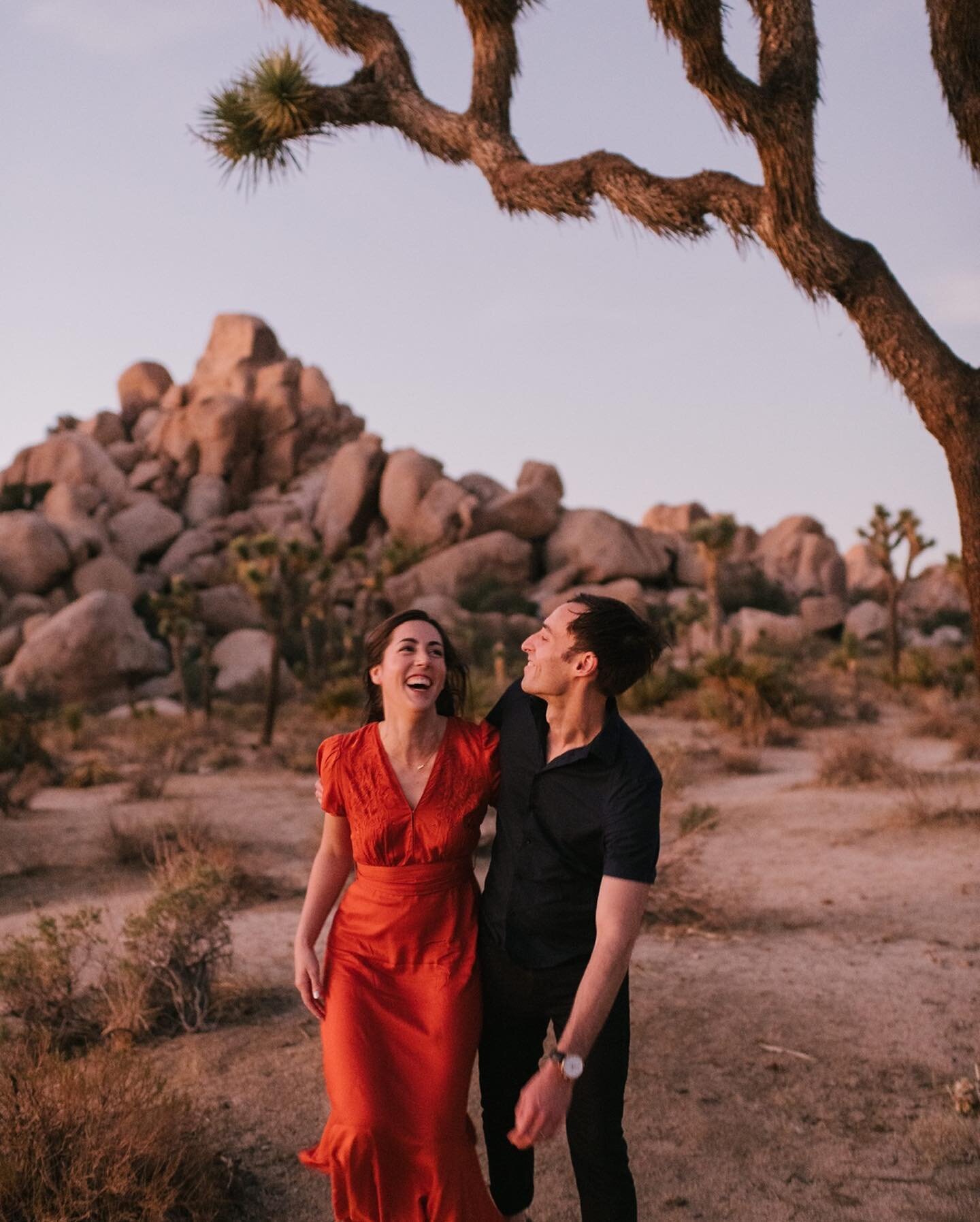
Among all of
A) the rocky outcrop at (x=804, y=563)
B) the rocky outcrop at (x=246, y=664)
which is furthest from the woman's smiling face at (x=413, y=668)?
the rocky outcrop at (x=804, y=563)

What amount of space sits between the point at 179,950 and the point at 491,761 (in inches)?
114

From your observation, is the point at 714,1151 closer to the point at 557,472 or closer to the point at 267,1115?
the point at 267,1115

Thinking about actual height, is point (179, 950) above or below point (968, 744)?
below

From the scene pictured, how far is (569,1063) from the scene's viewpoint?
94.7 inches

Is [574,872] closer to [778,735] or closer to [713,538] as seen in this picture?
[778,735]

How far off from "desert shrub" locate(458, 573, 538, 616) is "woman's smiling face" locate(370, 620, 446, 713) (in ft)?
118

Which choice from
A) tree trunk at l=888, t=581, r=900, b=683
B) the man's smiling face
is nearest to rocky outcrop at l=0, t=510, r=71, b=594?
tree trunk at l=888, t=581, r=900, b=683

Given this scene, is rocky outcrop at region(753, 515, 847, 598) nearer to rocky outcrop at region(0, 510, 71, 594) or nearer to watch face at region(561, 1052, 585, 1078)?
rocky outcrop at region(0, 510, 71, 594)

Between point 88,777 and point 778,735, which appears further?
point 778,735

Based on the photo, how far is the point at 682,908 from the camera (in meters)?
7.04

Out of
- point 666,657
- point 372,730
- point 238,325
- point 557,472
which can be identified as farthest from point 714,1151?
point 238,325

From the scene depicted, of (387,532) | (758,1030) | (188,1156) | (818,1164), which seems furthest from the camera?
(387,532)

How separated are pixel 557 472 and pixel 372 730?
4628cm

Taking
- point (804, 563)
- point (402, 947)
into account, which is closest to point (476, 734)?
point (402, 947)
